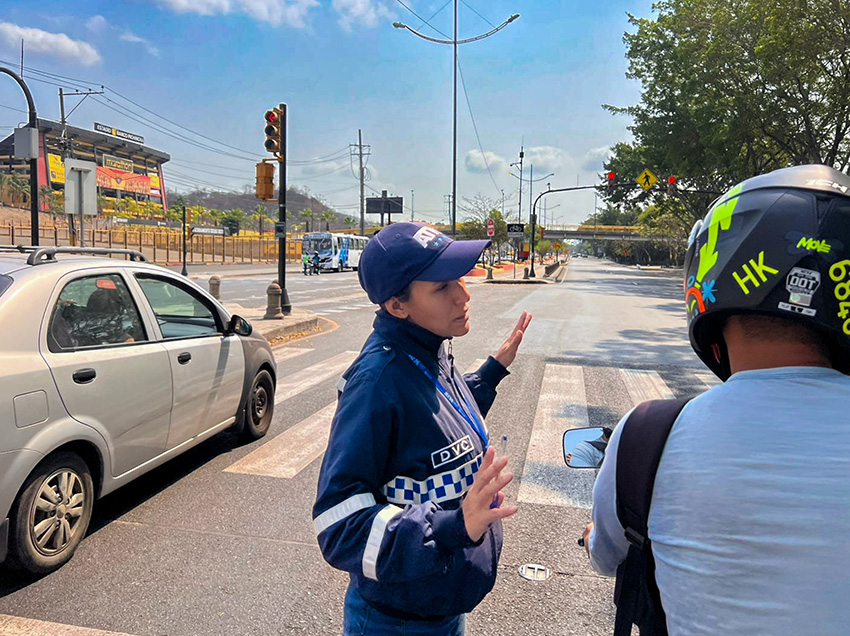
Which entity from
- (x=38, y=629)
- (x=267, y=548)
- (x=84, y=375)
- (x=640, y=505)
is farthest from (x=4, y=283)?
(x=640, y=505)

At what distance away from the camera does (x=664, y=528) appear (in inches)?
43.1

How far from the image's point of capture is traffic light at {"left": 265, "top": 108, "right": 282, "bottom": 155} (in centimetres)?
1277

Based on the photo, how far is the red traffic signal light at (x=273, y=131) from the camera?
41.9ft

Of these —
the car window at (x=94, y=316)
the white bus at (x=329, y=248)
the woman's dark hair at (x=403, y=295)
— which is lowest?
the car window at (x=94, y=316)

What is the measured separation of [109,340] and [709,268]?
12.1ft

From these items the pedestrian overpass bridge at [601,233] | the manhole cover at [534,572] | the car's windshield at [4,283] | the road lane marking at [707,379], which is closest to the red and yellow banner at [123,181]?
the pedestrian overpass bridge at [601,233]

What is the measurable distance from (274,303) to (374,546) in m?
12.3

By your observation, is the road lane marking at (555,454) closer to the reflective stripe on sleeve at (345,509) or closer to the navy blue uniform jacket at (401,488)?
the navy blue uniform jacket at (401,488)

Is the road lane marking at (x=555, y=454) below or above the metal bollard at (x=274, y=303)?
below

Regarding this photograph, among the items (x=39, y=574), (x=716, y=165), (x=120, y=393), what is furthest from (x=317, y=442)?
(x=716, y=165)

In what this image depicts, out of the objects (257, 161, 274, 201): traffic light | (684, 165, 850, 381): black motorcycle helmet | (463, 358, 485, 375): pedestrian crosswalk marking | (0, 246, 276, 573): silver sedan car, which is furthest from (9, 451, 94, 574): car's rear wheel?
(257, 161, 274, 201): traffic light

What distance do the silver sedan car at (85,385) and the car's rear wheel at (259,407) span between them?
457 mm

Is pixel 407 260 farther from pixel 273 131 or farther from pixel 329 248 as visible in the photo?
pixel 329 248

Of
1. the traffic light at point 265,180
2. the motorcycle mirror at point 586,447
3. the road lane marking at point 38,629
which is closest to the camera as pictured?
the motorcycle mirror at point 586,447
